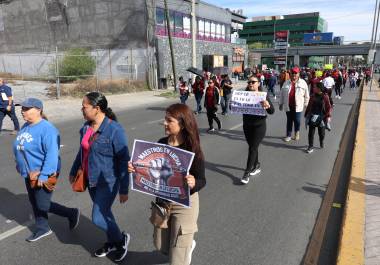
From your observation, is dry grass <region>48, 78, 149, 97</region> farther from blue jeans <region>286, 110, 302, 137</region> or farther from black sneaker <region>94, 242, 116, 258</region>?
black sneaker <region>94, 242, 116, 258</region>

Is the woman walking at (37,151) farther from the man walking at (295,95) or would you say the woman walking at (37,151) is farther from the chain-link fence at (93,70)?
the chain-link fence at (93,70)

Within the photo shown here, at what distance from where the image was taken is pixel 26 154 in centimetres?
357

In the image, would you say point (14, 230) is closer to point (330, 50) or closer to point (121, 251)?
point (121, 251)

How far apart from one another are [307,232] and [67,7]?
36673 mm

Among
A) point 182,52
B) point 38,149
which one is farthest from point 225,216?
point 182,52

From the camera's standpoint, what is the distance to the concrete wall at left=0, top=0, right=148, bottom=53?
30.6 metres

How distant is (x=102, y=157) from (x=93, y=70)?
2717 centimetres

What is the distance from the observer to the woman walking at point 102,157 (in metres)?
3.19

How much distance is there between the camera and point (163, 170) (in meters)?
2.80

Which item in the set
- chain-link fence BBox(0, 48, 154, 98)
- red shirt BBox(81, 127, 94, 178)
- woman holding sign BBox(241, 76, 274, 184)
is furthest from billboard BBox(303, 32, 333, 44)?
red shirt BBox(81, 127, 94, 178)

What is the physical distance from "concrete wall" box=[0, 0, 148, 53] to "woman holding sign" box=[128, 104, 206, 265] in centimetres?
2848

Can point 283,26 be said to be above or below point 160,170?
above

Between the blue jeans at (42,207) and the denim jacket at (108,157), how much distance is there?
0.82 meters

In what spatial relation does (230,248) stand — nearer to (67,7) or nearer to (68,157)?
(68,157)
